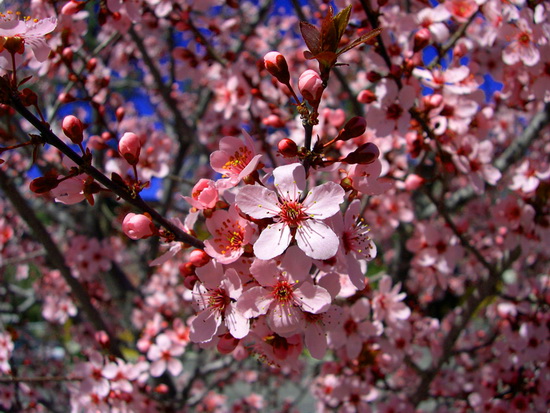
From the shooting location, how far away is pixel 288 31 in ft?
23.4

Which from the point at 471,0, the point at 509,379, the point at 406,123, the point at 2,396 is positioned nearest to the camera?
the point at 406,123

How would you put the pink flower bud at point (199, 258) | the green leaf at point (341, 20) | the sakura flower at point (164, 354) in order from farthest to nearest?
the sakura flower at point (164, 354), the pink flower bud at point (199, 258), the green leaf at point (341, 20)

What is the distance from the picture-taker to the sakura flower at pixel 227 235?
1129mm

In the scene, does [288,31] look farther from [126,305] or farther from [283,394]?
[283,394]

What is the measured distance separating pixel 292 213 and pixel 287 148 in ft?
0.65

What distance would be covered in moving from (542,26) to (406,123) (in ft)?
2.90

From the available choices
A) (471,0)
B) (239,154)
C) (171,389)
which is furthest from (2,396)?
(471,0)

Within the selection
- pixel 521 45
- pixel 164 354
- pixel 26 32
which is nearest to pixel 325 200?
pixel 26 32

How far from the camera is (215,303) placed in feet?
4.01

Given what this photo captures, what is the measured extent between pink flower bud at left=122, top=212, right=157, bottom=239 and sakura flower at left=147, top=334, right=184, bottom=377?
1570 mm

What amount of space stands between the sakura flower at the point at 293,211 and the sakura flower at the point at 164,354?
1721 millimetres

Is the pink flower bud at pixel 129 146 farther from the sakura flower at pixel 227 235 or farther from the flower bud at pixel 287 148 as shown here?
the flower bud at pixel 287 148

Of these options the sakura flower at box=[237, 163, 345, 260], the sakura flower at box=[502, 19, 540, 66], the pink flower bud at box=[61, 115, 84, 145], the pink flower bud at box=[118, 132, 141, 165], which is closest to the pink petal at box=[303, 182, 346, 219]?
the sakura flower at box=[237, 163, 345, 260]

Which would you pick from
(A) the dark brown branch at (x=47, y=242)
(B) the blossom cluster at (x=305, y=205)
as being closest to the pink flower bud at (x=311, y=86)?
(B) the blossom cluster at (x=305, y=205)
